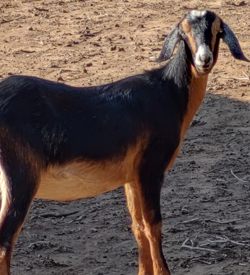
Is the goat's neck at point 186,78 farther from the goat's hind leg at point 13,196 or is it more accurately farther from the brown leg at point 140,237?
the goat's hind leg at point 13,196

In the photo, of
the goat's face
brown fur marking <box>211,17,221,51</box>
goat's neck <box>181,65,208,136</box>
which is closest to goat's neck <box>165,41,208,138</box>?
goat's neck <box>181,65,208,136</box>

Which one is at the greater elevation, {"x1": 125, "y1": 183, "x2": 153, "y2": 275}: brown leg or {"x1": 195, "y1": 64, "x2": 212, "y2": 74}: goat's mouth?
{"x1": 195, "y1": 64, "x2": 212, "y2": 74}: goat's mouth

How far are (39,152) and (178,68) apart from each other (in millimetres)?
1275

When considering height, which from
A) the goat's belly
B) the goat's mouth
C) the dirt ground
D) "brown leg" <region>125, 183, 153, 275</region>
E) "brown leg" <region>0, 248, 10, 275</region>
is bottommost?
the dirt ground

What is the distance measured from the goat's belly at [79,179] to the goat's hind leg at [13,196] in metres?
0.14

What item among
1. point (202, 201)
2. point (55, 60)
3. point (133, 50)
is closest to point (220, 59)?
point (133, 50)

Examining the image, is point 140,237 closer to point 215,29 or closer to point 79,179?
point 79,179

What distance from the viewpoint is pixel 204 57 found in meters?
6.79

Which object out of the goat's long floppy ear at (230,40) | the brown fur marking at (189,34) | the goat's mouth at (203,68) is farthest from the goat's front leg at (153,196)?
the goat's long floppy ear at (230,40)

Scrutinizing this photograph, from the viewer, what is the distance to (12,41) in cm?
1323

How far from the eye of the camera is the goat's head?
685cm

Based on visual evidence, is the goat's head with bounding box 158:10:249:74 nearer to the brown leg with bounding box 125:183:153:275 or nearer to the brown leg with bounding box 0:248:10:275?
the brown leg with bounding box 125:183:153:275

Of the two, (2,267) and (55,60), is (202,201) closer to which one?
(2,267)

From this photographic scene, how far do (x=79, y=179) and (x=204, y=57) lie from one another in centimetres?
110
